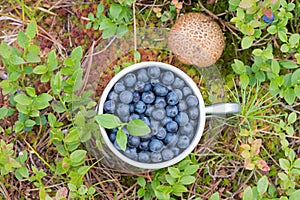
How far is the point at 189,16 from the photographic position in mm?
1928

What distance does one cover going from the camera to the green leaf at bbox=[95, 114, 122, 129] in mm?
1551

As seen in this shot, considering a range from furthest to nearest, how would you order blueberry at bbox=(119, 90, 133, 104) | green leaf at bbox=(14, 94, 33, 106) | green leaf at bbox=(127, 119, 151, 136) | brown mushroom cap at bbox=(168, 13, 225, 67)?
brown mushroom cap at bbox=(168, 13, 225, 67) → green leaf at bbox=(14, 94, 33, 106) → blueberry at bbox=(119, 90, 133, 104) → green leaf at bbox=(127, 119, 151, 136)

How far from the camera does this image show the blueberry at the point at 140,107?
164 cm

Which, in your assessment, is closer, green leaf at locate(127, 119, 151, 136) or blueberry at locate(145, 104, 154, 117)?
green leaf at locate(127, 119, 151, 136)

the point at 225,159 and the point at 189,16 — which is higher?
the point at 189,16

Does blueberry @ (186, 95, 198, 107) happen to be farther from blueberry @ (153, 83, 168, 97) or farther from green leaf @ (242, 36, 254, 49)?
green leaf @ (242, 36, 254, 49)

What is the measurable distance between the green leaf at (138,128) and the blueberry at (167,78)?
21 centimetres

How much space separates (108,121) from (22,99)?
0.39 metres

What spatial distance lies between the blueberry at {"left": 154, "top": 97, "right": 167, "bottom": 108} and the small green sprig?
14 cm

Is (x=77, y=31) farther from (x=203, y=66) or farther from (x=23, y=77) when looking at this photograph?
(x=203, y=66)

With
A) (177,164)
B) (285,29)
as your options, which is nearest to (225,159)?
(177,164)

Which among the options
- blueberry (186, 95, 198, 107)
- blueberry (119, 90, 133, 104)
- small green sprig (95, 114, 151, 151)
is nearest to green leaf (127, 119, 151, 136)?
small green sprig (95, 114, 151, 151)

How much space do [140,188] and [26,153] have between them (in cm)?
45

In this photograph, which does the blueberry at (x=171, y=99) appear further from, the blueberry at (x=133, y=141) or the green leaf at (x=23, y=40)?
the green leaf at (x=23, y=40)
